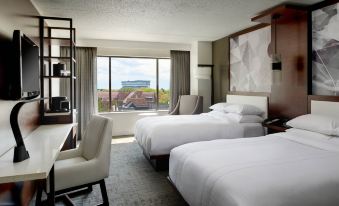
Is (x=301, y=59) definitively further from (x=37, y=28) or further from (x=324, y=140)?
(x=37, y=28)

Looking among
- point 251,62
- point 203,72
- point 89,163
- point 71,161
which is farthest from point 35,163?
point 203,72

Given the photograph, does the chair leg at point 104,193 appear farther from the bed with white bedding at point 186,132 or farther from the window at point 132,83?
the window at point 132,83

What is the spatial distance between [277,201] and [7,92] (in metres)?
2.29

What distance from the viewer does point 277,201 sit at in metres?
1.46

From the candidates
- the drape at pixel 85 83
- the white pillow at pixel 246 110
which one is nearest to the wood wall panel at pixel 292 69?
the white pillow at pixel 246 110

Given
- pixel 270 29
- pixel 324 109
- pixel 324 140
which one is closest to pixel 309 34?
pixel 270 29

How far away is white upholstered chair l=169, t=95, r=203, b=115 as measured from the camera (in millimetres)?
5510

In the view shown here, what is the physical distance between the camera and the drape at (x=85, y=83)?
225 inches

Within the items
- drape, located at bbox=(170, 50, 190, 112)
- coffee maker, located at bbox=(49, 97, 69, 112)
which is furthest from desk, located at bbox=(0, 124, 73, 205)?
drape, located at bbox=(170, 50, 190, 112)

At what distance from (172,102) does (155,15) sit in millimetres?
2961

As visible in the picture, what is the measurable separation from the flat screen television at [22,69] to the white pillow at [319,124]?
302 centimetres

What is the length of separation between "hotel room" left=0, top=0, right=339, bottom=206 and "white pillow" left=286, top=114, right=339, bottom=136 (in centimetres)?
1

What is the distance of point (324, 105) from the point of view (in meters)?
3.12

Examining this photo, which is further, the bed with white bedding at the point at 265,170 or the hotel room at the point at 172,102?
the hotel room at the point at 172,102
